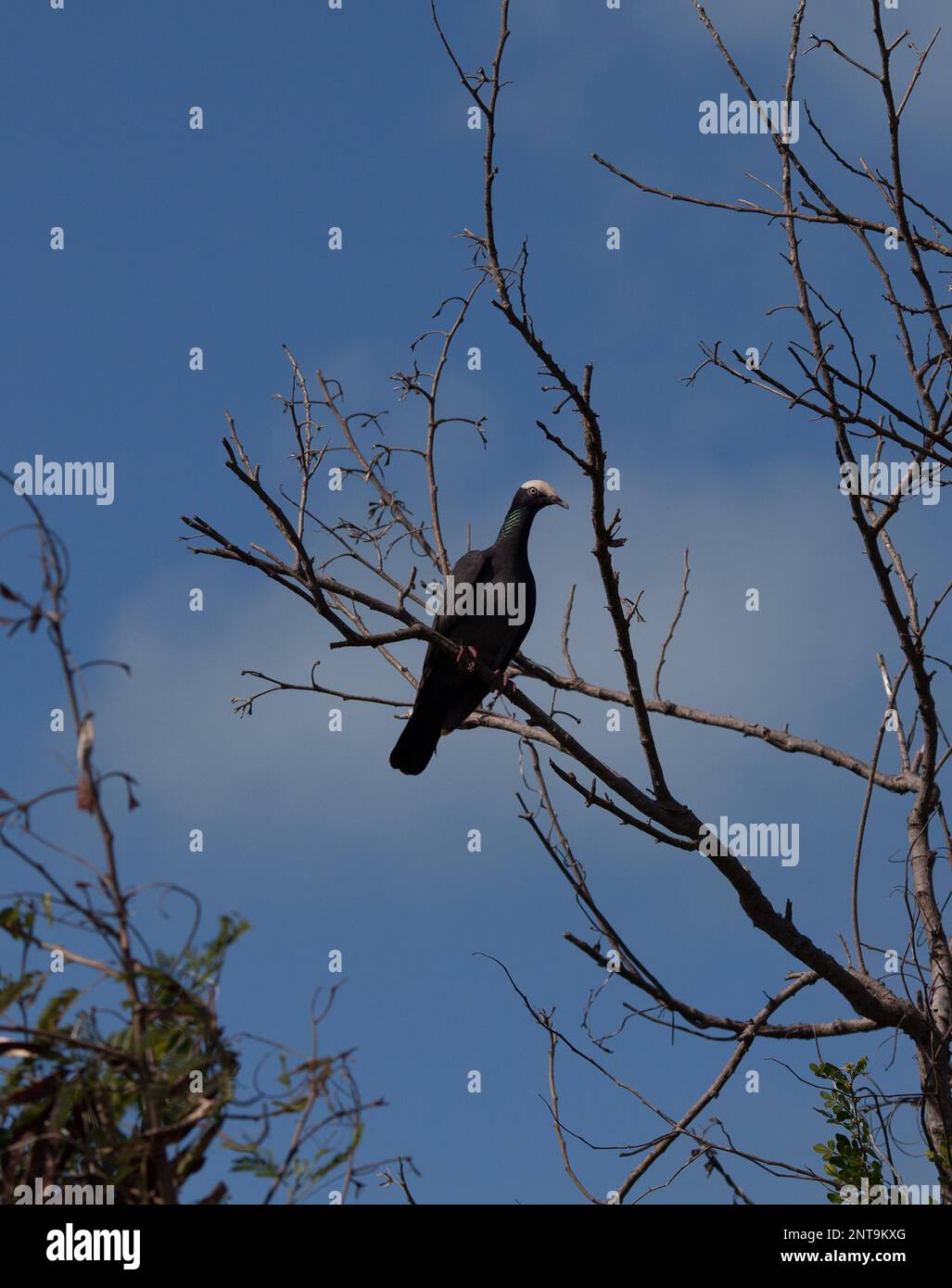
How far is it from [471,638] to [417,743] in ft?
1.81

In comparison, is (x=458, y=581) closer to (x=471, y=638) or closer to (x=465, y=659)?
(x=471, y=638)

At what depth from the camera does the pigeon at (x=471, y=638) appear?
587cm

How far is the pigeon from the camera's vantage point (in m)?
5.87

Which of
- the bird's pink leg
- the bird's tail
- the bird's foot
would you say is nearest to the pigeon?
the bird's tail

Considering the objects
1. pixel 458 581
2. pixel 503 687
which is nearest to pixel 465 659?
pixel 503 687

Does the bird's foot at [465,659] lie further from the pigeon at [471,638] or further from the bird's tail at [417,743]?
the bird's tail at [417,743]

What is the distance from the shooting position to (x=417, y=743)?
6.06 meters

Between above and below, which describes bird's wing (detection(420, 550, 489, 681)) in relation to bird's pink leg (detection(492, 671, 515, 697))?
above

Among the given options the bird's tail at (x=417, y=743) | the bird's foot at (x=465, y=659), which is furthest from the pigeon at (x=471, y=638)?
the bird's foot at (x=465, y=659)

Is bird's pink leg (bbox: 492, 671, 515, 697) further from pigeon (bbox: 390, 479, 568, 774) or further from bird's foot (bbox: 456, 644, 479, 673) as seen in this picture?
pigeon (bbox: 390, 479, 568, 774)

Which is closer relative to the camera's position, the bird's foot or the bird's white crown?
the bird's foot

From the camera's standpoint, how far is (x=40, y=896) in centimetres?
148
